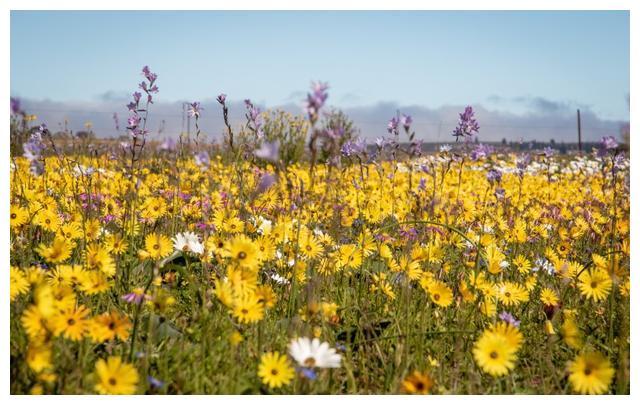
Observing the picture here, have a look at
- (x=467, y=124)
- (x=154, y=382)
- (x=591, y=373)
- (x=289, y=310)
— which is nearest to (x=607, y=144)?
(x=467, y=124)

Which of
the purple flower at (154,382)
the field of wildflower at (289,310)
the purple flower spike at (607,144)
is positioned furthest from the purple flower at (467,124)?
the purple flower at (154,382)

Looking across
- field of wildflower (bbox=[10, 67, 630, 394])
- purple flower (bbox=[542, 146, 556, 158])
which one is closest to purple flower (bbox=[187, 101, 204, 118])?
field of wildflower (bbox=[10, 67, 630, 394])

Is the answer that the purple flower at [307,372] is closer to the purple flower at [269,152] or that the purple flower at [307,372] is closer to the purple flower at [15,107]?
the purple flower at [269,152]

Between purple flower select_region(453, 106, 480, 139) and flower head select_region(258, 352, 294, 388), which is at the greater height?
purple flower select_region(453, 106, 480, 139)

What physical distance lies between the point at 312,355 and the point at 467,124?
1.35m

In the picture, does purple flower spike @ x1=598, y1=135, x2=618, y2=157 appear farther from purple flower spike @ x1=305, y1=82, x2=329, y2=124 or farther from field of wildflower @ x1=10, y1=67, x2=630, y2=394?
purple flower spike @ x1=305, y1=82, x2=329, y2=124

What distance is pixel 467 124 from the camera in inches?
100.0

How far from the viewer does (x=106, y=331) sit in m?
1.65

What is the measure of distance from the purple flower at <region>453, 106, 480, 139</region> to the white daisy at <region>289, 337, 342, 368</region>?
4.26 feet

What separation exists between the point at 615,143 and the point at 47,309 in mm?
2220

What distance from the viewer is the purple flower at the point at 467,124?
2.54 m

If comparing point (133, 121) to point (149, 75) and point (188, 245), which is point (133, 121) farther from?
point (188, 245)

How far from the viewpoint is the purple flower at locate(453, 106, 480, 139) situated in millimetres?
2535
